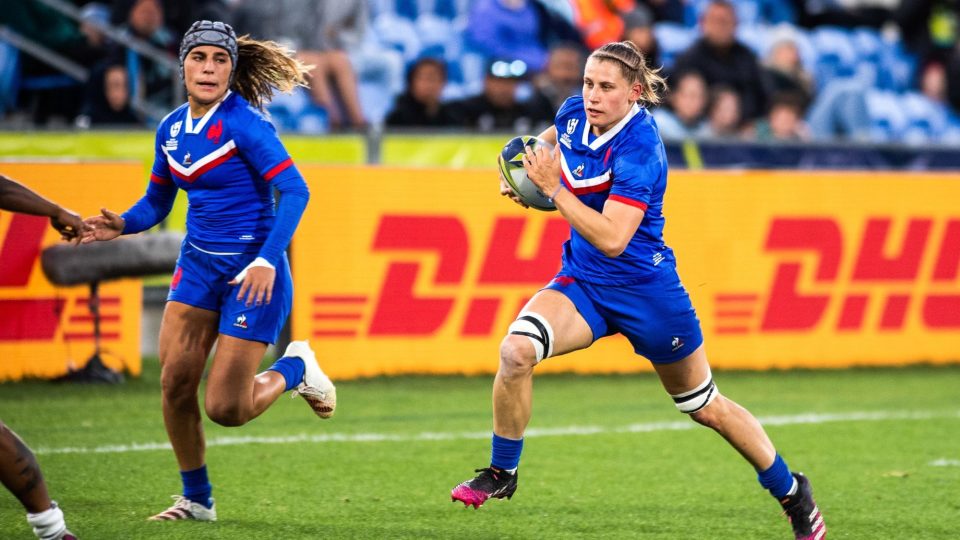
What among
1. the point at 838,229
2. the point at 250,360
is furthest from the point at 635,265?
the point at 838,229

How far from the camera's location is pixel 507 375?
576cm

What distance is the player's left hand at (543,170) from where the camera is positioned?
5586 mm

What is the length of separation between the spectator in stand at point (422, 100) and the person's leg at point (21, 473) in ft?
27.8

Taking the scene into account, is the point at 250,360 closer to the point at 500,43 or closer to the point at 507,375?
the point at 507,375

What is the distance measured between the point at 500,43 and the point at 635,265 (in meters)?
9.59

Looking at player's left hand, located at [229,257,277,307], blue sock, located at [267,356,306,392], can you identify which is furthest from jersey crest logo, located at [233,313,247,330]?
blue sock, located at [267,356,306,392]

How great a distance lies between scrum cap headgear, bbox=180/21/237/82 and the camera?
5.82 meters

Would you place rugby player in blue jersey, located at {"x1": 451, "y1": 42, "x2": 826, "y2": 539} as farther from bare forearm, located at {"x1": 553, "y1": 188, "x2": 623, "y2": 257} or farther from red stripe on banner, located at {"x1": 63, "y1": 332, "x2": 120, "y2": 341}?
red stripe on banner, located at {"x1": 63, "y1": 332, "x2": 120, "y2": 341}

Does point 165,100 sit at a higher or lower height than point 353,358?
higher

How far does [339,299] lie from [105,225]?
436 centimetres

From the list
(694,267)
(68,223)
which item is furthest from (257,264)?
(694,267)

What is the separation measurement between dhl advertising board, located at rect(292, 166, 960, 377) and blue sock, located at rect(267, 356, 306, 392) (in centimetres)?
384

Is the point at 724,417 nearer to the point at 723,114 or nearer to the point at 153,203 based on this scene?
the point at 153,203

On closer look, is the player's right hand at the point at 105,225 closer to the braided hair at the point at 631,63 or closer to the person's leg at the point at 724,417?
the braided hair at the point at 631,63
